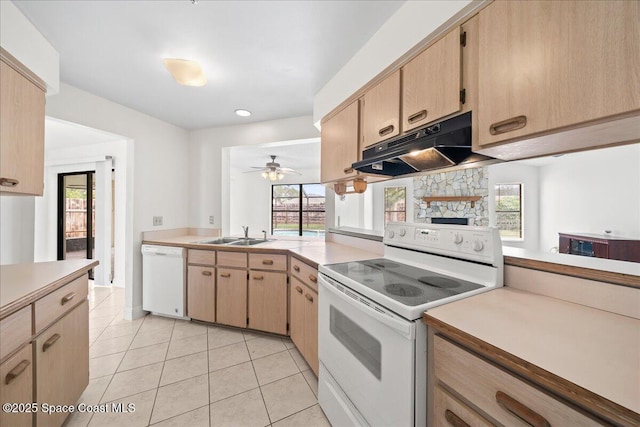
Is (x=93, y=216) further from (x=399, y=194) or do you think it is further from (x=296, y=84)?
(x=399, y=194)

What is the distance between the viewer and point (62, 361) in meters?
1.25

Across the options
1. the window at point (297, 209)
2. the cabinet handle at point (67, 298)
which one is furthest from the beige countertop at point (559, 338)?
the window at point (297, 209)

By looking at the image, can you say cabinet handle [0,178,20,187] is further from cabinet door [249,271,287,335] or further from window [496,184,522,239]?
window [496,184,522,239]

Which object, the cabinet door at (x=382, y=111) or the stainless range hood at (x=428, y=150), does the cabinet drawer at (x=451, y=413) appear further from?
the cabinet door at (x=382, y=111)

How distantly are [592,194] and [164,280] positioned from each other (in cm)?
591

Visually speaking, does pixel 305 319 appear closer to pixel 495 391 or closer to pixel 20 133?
pixel 495 391

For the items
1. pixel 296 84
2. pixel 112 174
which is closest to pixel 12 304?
pixel 296 84

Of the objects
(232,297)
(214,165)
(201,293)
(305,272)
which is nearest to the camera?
(305,272)

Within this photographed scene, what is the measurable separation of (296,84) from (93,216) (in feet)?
13.8

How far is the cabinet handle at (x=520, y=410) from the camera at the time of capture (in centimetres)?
56

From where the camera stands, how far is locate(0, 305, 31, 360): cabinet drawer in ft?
2.89

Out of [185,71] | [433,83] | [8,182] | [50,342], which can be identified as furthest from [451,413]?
[185,71]

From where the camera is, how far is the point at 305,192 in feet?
23.9

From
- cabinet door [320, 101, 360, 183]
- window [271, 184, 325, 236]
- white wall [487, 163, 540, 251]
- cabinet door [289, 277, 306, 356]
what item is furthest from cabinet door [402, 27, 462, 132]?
window [271, 184, 325, 236]
